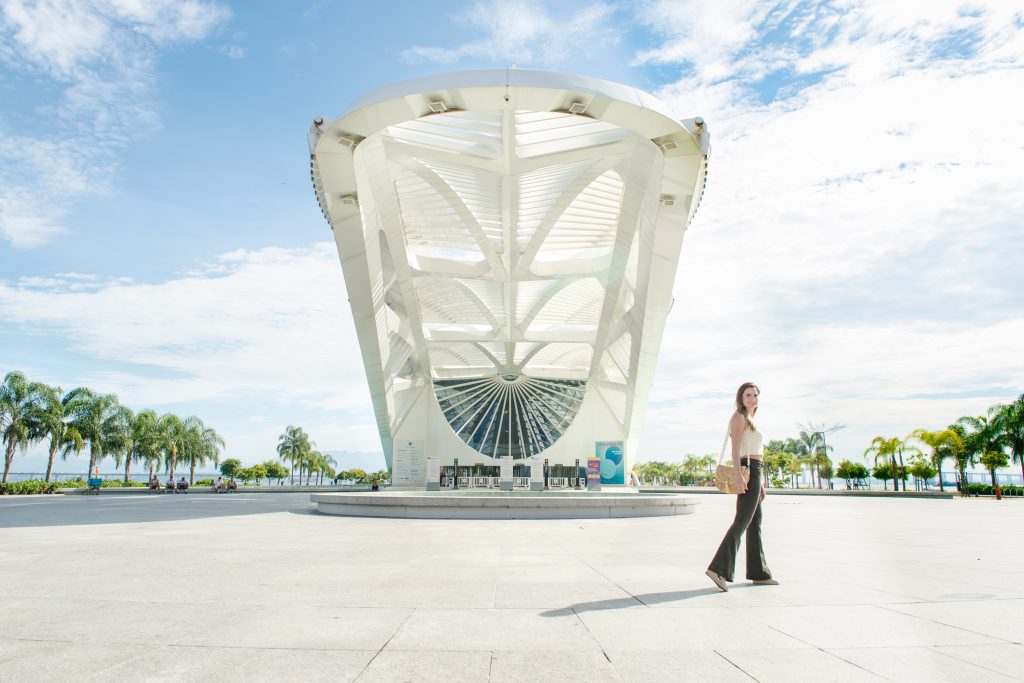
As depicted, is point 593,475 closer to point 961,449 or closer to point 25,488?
point 25,488

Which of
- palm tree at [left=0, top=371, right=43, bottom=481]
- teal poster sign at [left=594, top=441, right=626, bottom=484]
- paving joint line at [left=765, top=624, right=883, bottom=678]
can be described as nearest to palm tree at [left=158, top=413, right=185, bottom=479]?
palm tree at [left=0, top=371, right=43, bottom=481]

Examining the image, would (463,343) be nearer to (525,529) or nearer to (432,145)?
(432,145)

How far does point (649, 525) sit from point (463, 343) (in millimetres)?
30456

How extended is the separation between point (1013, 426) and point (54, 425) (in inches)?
2204

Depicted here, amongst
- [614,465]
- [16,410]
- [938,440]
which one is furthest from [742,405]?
[938,440]

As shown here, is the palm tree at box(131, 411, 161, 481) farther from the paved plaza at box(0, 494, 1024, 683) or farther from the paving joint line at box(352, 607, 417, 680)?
the paving joint line at box(352, 607, 417, 680)

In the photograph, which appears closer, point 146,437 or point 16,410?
point 16,410

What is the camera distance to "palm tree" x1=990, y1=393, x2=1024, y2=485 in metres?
40.7

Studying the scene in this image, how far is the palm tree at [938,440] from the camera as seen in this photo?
41562 mm

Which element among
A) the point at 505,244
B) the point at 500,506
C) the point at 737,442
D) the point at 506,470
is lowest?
the point at 506,470

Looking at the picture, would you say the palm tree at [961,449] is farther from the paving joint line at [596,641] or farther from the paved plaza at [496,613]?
the paving joint line at [596,641]

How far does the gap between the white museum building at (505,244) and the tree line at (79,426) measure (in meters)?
17.1

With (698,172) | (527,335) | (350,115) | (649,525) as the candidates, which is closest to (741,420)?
(649,525)

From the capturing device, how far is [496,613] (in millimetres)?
3729
